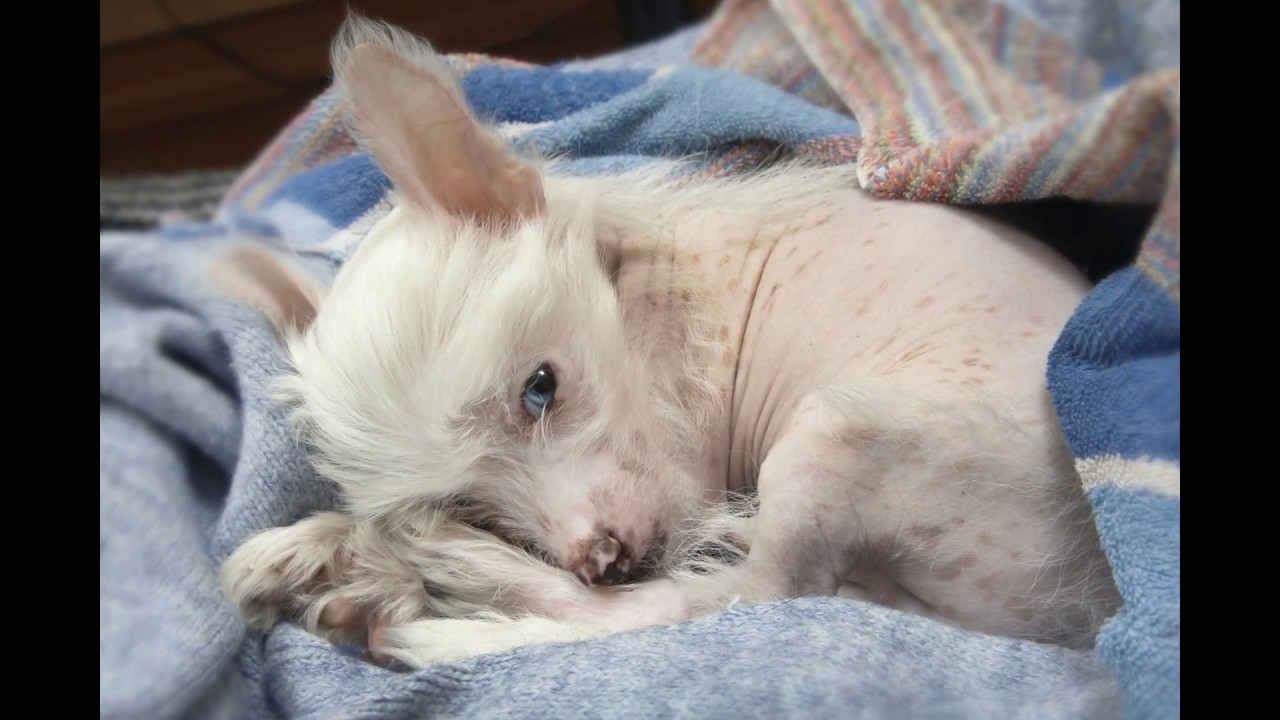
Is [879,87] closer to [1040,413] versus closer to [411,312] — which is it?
[1040,413]

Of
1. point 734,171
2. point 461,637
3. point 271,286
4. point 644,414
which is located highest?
point 734,171

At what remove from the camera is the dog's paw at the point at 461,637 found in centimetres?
81

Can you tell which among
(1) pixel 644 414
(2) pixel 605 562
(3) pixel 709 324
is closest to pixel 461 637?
(2) pixel 605 562

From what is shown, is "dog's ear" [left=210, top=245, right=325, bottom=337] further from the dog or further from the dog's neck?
the dog's neck

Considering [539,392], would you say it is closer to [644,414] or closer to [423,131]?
[644,414]

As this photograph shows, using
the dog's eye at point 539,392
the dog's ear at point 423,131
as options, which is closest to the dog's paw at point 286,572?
the dog's eye at point 539,392

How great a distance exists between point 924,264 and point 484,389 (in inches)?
17.5

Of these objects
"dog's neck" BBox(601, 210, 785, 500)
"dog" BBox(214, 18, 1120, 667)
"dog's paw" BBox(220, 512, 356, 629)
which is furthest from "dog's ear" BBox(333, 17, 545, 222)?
"dog's paw" BBox(220, 512, 356, 629)

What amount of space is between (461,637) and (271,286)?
497 mm

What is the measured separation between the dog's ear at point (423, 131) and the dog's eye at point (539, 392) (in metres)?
0.19

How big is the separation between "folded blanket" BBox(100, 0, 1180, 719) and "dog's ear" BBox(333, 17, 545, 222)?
8.2 inches

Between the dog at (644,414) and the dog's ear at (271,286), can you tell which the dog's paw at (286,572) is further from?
the dog's ear at (271,286)

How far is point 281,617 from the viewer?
2.87 feet

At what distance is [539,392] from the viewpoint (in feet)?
2.96
